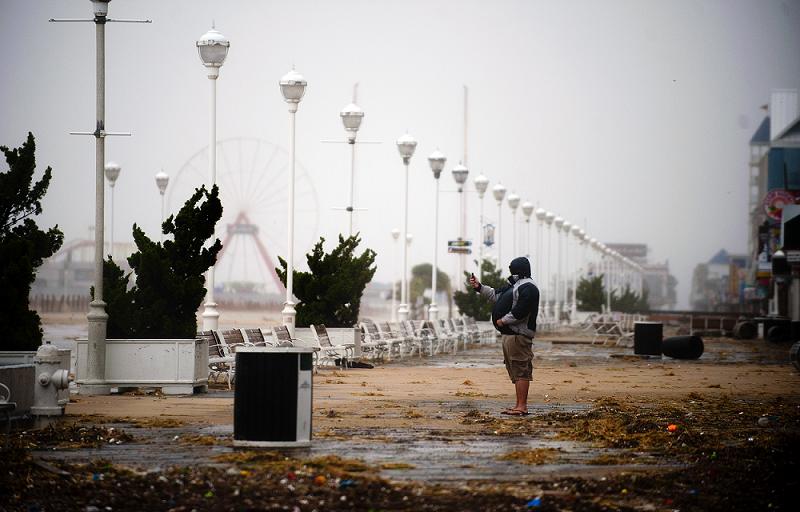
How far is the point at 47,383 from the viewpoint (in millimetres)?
15195

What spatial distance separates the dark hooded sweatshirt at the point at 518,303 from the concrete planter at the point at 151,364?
5299 mm

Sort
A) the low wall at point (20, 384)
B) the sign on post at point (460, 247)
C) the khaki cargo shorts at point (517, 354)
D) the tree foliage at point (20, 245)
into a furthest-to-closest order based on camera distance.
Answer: the sign on post at point (460, 247), the tree foliage at point (20, 245), the khaki cargo shorts at point (517, 354), the low wall at point (20, 384)

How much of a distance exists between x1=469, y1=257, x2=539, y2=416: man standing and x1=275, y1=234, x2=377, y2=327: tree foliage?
1593cm

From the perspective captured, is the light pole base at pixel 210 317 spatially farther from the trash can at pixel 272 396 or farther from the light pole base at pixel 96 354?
the trash can at pixel 272 396

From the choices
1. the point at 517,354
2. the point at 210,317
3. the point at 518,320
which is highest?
the point at 518,320

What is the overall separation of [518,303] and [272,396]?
497 cm

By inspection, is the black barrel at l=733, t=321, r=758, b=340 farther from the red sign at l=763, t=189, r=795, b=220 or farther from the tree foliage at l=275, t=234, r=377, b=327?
the tree foliage at l=275, t=234, r=377, b=327

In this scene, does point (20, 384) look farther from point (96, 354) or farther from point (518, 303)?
point (518, 303)

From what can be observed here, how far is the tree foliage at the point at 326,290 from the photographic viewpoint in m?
32.6

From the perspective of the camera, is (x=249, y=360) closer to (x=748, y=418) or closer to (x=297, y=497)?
(x=297, y=497)

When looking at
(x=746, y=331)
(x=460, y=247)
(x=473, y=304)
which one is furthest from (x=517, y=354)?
(x=746, y=331)

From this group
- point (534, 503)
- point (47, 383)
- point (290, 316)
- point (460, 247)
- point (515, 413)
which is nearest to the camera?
point (534, 503)

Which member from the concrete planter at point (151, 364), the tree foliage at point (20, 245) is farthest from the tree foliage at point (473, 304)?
the concrete planter at point (151, 364)

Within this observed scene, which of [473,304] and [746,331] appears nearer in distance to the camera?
[473,304]
